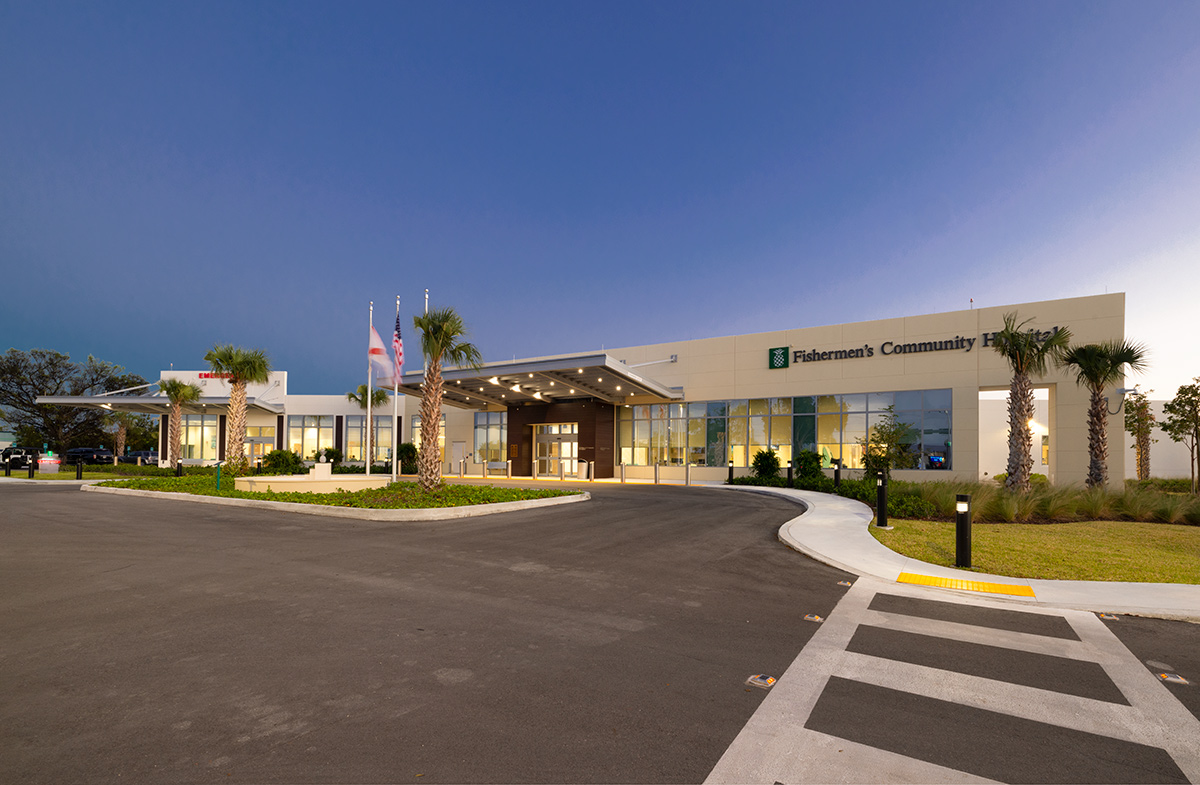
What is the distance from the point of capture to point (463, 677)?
4379mm

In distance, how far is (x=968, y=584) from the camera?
752 cm

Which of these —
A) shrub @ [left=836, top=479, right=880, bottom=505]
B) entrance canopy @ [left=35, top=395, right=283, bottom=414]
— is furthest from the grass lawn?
entrance canopy @ [left=35, top=395, right=283, bottom=414]

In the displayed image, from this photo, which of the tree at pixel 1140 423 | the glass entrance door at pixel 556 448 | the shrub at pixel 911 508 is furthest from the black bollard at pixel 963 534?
the tree at pixel 1140 423

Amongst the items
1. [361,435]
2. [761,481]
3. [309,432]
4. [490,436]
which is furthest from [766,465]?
[309,432]

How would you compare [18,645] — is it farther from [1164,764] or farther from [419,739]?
[1164,764]

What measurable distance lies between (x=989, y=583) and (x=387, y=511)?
40.9 feet

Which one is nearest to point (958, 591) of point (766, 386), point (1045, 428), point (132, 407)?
point (766, 386)

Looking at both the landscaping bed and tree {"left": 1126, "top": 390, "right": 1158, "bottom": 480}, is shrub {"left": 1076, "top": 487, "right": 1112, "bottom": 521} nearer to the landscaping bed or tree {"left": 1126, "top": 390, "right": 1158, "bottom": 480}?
the landscaping bed

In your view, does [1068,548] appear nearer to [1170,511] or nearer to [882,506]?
[882,506]

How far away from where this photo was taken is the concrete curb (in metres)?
13.7

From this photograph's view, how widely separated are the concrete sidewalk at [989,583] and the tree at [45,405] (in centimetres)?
6741

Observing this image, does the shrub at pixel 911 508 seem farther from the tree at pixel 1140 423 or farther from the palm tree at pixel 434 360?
the tree at pixel 1140 423

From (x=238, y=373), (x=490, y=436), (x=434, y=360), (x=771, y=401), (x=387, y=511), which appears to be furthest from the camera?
(x=490, y=436)

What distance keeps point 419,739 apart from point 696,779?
1716 mm
